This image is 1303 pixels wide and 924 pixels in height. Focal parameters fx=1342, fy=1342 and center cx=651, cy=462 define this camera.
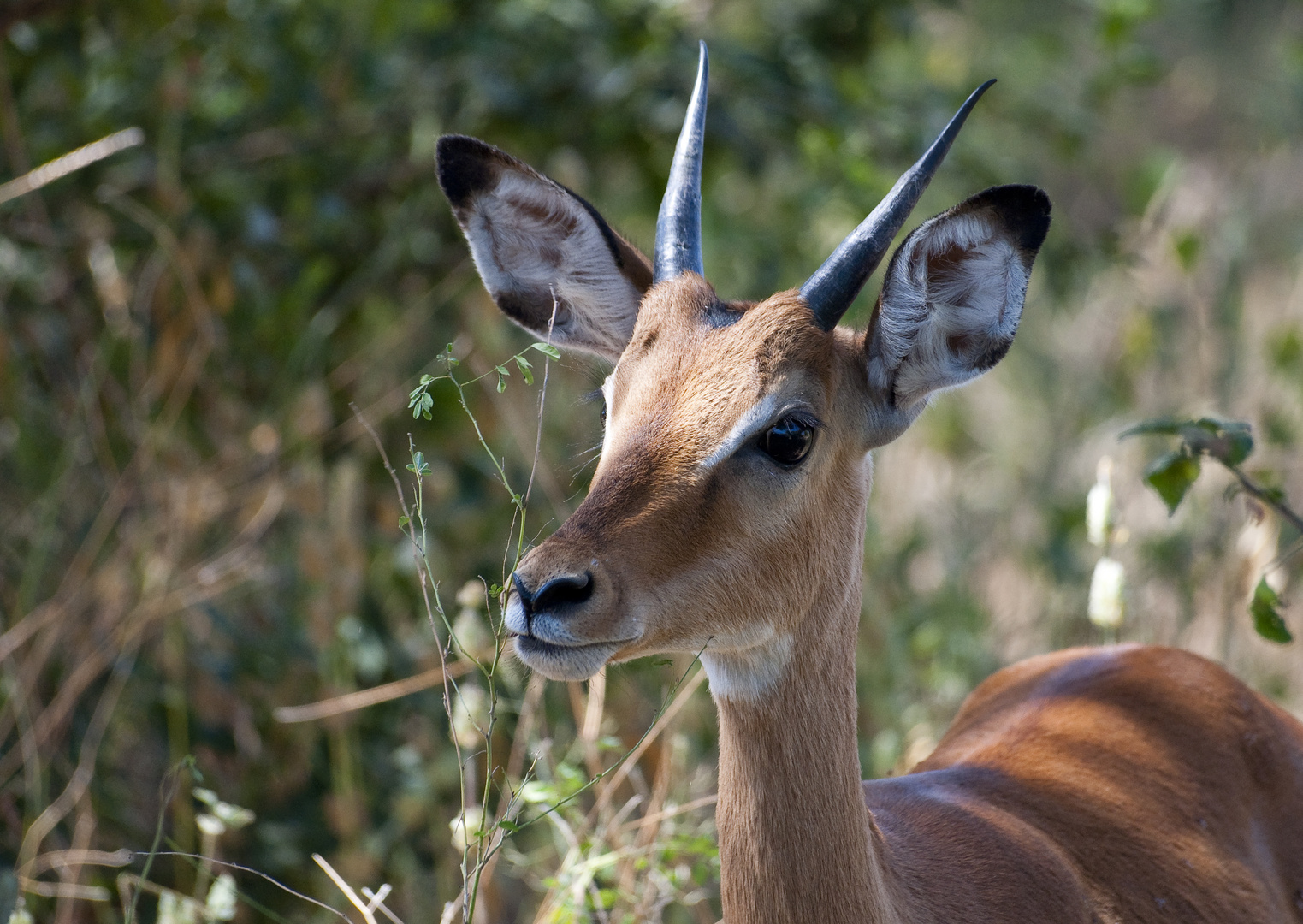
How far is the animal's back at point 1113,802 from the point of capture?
2.74 m

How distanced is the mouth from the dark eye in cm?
50

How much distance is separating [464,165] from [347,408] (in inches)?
106

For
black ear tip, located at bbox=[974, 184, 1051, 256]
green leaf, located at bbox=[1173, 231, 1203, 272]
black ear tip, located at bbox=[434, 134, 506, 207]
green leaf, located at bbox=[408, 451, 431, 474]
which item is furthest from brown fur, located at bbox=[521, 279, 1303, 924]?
green leaf, located at bbox=[1173, 231, 1203, 272]

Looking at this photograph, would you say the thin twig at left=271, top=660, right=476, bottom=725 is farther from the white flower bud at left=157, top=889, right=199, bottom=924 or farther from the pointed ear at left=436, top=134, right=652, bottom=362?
the pointed ear at left=436, top=134, right=652, bottom=362

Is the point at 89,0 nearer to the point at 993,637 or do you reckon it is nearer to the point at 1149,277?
the point at 993,637

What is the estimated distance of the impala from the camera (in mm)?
2371

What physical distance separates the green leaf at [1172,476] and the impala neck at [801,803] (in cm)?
103

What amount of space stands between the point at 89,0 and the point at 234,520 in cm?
201

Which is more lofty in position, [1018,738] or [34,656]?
[1018,738]

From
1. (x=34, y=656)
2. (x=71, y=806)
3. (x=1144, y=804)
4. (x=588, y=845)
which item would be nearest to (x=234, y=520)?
(x=34, y=656)

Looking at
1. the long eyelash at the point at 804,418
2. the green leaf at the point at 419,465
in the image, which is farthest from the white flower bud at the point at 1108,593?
the green leaf at the point at 419,465

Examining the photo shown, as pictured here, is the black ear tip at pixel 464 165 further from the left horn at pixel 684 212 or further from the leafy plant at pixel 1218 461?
the leafy plant at pixel 1218 461

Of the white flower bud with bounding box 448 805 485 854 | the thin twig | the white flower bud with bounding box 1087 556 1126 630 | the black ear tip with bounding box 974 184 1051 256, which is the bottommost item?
the thin twig

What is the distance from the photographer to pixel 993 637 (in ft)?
20.1
